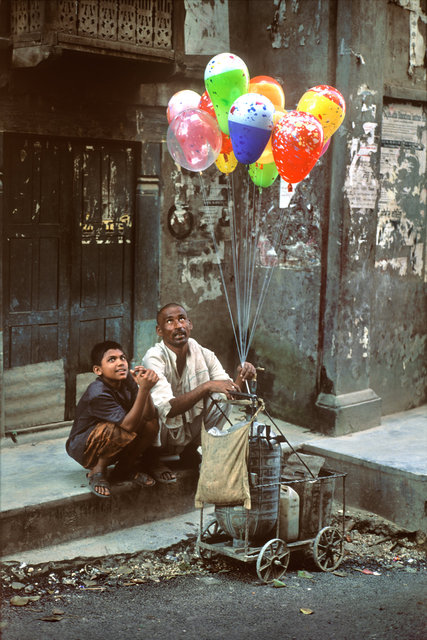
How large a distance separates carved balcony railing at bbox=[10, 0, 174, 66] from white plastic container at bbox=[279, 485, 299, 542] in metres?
3.59

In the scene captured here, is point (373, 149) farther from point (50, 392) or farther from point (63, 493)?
point (63, 493)

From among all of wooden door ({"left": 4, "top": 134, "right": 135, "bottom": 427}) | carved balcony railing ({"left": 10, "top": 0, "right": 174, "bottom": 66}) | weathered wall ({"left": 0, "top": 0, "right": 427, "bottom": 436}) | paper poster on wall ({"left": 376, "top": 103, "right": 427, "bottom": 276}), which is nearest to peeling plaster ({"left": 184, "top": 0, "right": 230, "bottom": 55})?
weathered wall ({"left": 0, "top": 0, "right": 427, "bottom": 436})

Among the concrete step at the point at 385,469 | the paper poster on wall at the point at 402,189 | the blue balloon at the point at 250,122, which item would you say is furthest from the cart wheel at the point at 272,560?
the paper poster on wall at the point at 402,189

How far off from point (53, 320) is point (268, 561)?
3.02m

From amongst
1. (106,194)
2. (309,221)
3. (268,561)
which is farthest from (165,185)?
(268,561)

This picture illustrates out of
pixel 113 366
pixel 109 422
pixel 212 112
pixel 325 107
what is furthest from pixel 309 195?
pixel 109 422

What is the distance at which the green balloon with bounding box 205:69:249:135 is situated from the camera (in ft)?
18.9

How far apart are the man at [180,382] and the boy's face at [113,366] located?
26 cm

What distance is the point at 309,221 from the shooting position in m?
7.80

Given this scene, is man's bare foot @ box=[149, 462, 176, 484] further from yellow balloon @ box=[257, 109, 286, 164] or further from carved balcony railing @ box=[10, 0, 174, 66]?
carved balcony railing @ box=[10, 0, 174, 66]

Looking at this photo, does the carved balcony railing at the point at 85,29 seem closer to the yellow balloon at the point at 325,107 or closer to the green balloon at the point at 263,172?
the green balloon at the point at 263,172

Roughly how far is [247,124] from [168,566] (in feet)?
9.49

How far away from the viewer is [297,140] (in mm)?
5570

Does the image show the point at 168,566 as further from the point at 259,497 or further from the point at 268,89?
the point at 268,89
